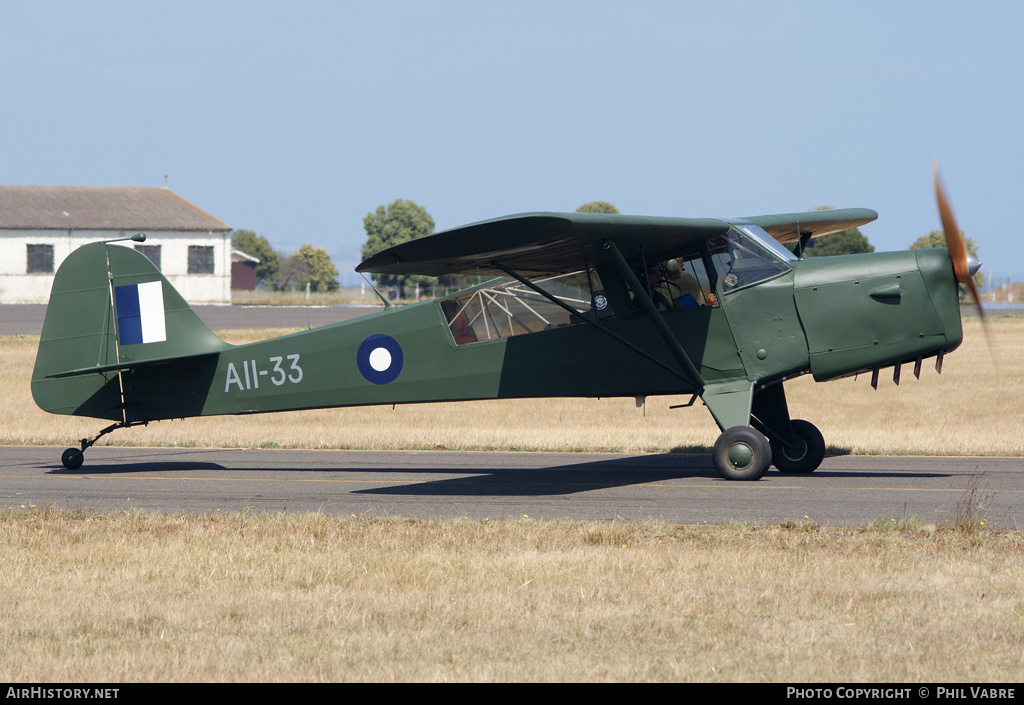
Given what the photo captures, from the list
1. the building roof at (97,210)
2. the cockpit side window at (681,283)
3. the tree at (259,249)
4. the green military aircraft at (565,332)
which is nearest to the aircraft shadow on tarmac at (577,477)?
the green military aircraft at (565,332)

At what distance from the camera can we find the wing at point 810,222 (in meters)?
15.1

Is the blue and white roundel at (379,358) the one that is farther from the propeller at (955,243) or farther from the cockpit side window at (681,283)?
the propeller at (955,243)

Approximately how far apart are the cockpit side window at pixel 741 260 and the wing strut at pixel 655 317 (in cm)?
95

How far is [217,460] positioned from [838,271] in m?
9.64

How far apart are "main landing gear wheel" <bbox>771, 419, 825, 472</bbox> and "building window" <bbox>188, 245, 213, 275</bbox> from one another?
7303 cm

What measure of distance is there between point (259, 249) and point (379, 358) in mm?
144061

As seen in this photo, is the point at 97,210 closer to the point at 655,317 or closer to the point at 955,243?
the point at 655,317

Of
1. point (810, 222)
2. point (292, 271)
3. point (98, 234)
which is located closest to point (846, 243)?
point (98, 234)

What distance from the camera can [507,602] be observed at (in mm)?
6461

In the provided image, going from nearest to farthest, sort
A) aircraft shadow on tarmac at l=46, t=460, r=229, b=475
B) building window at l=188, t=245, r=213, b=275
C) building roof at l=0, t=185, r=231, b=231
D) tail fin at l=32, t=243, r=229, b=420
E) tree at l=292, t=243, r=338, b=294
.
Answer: tail fin at l=32, t=243, r=229, b=420 → aircraft shadow on tarmac at l=46, t=460, r=229, b=475 → building roof at l=0, t=185, r=231, b=231 → building window at l=188, t=245, r=213, b=275 → tree at l=292, t=243, r=338, b=294

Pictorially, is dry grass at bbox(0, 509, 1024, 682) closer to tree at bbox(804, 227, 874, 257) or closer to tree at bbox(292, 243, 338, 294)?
tree at bbox(804, 227, 874, 257)

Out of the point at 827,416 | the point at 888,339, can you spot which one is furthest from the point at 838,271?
the point at 827,416

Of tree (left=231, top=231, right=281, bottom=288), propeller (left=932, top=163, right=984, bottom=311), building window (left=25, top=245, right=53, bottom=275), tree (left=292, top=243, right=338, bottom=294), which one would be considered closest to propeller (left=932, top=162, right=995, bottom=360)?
propeller (left=932, top=163, right=984, bottom=311)

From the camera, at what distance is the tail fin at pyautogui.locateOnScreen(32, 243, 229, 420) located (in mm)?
14156
